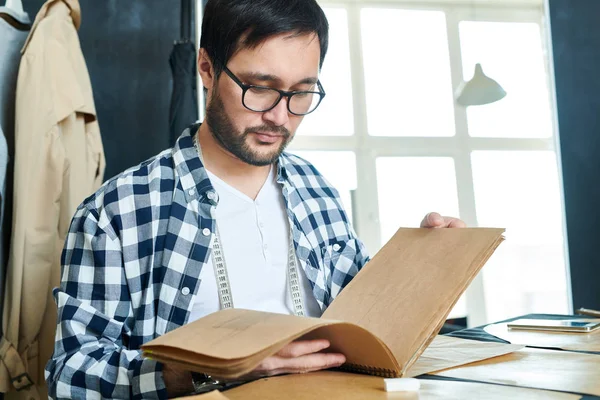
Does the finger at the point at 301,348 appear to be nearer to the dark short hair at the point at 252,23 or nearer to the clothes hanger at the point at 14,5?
the dark short hair at the point at 252,23

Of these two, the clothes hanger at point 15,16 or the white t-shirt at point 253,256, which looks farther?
the clothes hanger at point 15,16

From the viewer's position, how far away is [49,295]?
4.97 ft

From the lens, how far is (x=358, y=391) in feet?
2.15

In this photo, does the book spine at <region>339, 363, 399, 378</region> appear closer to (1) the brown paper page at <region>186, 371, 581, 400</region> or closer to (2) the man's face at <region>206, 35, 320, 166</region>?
(1) the brown paper page at <region>186, 371, 581, 400</region>

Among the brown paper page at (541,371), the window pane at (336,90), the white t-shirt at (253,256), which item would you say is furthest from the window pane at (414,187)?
the brown paper page at (541,371)

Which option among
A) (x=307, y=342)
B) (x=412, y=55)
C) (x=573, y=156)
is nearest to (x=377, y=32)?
(x=412, y=55)

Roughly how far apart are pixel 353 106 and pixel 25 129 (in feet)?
4.32

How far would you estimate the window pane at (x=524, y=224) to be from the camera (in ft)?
8.37

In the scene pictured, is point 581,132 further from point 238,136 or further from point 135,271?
point 135,271

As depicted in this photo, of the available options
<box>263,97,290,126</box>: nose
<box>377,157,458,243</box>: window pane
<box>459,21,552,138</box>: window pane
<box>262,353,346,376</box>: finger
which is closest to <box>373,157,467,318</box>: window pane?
<box>377,157,458,243</box>: window pane

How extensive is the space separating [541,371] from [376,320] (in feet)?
0.67

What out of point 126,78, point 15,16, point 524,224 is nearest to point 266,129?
point 15,16

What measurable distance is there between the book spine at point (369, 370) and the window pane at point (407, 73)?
5.92 feet

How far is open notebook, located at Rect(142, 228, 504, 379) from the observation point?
0.61 m
